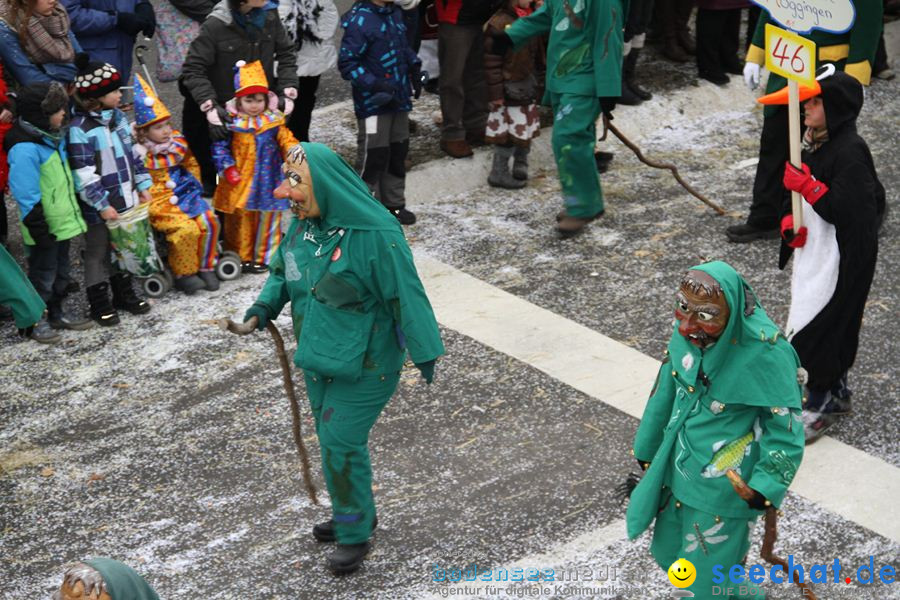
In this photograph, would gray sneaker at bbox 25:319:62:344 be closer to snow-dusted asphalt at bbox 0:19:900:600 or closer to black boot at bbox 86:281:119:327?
snow-dusted asphalt at bbox 0:19:900:600

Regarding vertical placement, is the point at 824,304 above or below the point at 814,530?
above

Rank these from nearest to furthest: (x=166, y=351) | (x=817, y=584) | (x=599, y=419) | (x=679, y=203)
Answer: (x=817, y=584), (x=599, y=419), (x=166, y=351), (x=679, y=203)

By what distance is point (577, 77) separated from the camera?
8.54 m

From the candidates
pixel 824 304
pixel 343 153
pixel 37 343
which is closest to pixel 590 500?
pixel 824 304

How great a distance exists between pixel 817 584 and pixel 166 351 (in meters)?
3.78

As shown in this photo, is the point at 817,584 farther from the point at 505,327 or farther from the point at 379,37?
the point at 379,37

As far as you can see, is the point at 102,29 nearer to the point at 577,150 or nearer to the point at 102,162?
the point at 102,162

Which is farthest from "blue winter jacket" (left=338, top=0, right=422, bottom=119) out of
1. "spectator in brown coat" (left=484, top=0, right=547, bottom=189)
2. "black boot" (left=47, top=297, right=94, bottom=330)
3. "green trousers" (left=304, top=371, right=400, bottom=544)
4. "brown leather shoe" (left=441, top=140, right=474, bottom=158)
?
"green trousers" (left=304, top=371, right=400, bottom=544)

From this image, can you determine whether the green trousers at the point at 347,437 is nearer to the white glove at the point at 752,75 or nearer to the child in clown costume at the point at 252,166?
the child in clown costume at the point at 252,166

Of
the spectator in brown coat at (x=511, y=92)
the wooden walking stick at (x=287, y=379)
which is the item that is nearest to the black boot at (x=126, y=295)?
the wooden walking stick at (x=287, y=379)

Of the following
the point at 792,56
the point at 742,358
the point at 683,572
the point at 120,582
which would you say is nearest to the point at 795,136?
the point at 792,56

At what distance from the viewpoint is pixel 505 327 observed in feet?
25.0

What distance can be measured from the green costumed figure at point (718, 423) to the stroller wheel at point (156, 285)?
4.13 meters

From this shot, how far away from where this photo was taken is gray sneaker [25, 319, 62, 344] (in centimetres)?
750
